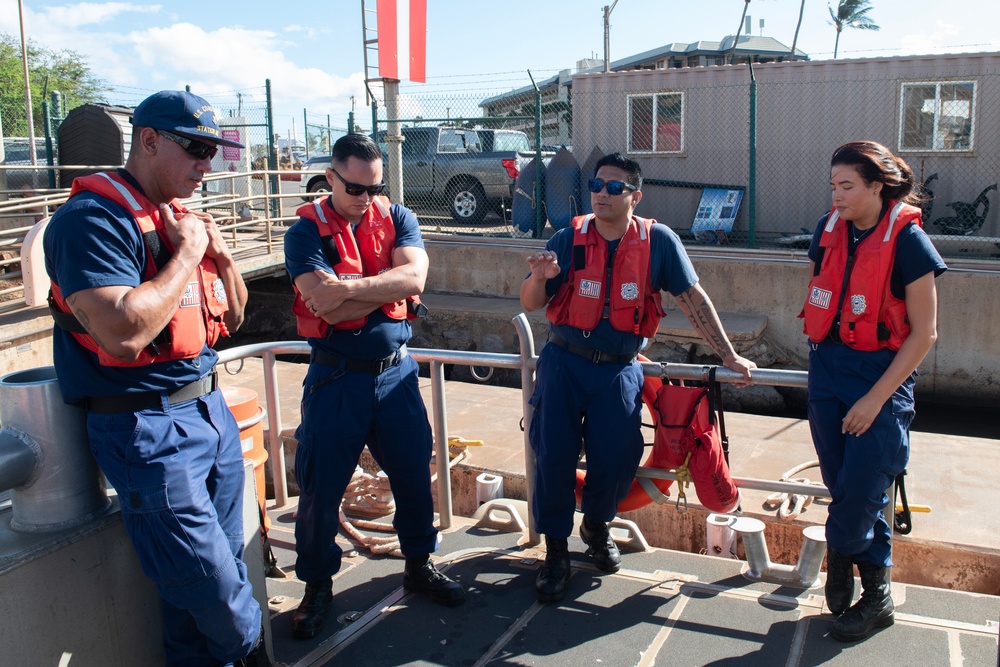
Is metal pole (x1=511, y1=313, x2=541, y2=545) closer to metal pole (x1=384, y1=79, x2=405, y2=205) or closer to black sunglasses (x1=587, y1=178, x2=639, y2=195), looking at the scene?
black sunglasses (x1=587, y1=178, x2=639, y2=195)

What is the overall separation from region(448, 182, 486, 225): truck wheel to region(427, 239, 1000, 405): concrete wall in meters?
3.07

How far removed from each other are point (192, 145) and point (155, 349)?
63cm

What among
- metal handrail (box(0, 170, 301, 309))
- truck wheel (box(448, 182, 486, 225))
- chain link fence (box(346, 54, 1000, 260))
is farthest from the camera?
truck wheel (box(448, 182, 486, 225))

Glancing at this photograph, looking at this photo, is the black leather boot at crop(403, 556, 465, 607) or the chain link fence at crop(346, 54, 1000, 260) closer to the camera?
the black leather boot at crop(403, 556, 465, 607)

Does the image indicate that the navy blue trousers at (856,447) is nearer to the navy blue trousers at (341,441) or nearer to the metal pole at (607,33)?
the navy blue trousers at (341,441)

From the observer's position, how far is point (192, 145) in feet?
7.99

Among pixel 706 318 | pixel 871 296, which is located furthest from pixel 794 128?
pixel 871 296

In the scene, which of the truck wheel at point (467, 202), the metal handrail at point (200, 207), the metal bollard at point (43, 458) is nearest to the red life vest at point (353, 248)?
the metal bollard at point (43, 458)

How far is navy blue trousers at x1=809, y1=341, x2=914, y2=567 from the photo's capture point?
2.94 meters

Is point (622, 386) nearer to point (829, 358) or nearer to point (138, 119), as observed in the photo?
point (829, 358)

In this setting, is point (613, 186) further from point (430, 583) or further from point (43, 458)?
point (43, 458)

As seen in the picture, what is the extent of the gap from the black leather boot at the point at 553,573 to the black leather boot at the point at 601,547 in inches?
5.5

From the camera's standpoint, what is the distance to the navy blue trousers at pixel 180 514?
2311 millimetres

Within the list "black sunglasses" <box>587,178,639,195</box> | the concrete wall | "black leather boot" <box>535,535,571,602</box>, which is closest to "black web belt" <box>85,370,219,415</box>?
"black leather boot" <box>535,535,571,602</box>
